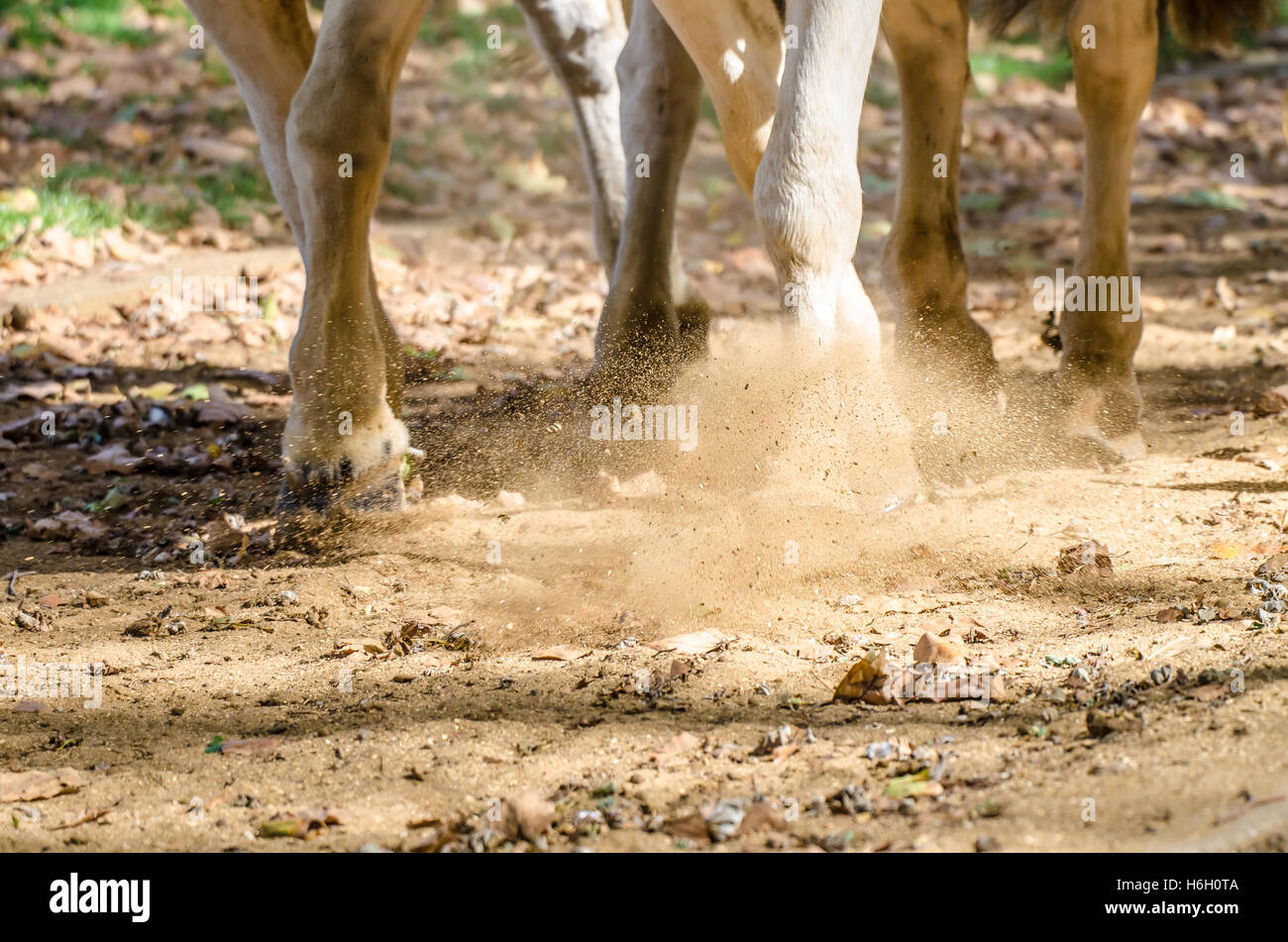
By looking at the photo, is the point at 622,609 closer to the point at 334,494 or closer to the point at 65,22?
the point at 334,494

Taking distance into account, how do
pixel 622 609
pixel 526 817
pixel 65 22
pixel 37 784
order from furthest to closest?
1. pixel 65 22
2. pixel 622 609
3. pixel 37 784
4. pixel 526 817

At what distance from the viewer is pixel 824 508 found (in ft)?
12.2

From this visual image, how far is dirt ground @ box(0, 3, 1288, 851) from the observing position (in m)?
2.46

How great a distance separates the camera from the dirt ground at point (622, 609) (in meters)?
2.46

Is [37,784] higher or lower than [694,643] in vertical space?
lower

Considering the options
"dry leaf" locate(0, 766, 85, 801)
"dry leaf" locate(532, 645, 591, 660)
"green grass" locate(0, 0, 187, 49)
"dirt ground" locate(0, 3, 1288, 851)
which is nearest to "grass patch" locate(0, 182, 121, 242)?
"dirt ground" locate(0, 3, 1288, 851)

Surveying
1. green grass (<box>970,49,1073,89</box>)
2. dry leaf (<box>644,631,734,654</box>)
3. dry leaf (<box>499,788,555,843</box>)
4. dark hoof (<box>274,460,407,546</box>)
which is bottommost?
dry leaf (<box>499,788,555,843</box>)

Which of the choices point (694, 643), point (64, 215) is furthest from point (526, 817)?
point (64, 215)

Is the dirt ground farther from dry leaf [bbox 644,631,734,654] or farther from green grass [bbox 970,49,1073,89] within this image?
green grass [bbox 970,49,1073,89]

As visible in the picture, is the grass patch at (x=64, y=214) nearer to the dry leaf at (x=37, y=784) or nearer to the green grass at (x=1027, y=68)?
the dry leaf at (x=37, y=784)

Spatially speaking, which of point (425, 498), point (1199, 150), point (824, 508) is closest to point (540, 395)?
point (425, 498)

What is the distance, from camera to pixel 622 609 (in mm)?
3598

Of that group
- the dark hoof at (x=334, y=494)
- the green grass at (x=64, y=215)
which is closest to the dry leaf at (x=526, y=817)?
the dark hoof at (x=334, y=494)

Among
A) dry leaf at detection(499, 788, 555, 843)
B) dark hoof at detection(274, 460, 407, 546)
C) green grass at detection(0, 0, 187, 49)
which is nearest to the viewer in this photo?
dry leaf at detection(499, 788, 555, 843)
